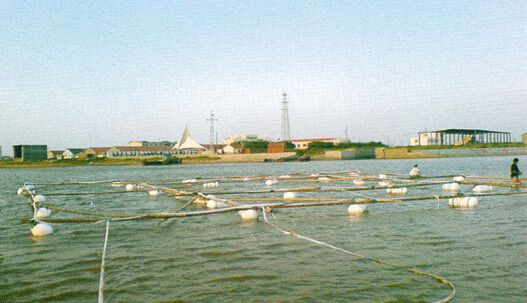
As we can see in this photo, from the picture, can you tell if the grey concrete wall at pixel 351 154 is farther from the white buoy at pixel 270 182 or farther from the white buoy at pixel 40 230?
the white buoy at pixel 40 230

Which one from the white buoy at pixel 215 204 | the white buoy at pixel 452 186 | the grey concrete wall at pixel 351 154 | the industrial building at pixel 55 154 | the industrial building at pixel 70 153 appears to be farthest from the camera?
the industrial building at pixel 55 154

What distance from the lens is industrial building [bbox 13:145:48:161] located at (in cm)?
8981

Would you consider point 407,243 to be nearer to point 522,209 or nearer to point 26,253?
point 522,209

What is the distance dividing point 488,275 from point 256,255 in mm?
3646

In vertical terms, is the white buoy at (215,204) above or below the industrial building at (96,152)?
below

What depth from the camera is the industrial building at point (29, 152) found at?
89.8 meters

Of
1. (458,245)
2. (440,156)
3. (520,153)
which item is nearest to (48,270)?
(458,245)

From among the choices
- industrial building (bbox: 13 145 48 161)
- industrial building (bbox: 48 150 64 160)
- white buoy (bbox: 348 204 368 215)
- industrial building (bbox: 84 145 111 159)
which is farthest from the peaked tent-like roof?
white buoy (bbox: 348 204 368 215)

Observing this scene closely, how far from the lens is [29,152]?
90500 mm

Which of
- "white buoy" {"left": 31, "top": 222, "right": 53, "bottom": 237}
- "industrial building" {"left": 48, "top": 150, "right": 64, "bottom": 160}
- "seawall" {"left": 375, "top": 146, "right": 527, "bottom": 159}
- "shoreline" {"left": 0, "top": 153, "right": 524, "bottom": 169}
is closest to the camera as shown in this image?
"white buoy" {"left": 31, "top": 222, "right": 53, "bottom": 237}

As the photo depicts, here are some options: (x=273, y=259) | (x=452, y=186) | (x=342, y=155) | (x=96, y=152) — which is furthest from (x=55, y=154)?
(x=273, y=259)

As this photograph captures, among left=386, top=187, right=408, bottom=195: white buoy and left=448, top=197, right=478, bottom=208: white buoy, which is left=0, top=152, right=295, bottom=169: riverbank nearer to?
left=386, top=187, right=408, bottom=195: white buoy

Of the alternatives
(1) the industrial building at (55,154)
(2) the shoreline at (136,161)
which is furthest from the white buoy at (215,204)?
(1) the industrial building at (55,154)

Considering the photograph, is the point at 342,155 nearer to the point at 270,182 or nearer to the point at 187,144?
the point at 187,144
